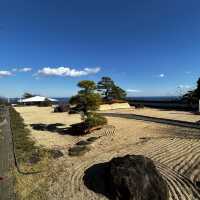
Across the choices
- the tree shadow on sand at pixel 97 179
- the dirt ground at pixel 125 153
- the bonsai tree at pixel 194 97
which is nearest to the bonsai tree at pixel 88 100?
the dirt ground at pixel 125 153

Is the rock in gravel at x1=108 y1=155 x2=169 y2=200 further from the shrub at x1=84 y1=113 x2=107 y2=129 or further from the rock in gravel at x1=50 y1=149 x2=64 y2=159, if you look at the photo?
the shrub at x1=84 y1=113 x2=107 y2=129

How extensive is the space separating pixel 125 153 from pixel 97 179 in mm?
3454

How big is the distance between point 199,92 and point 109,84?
64.5 feet

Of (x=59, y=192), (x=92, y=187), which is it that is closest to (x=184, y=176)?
(x=92, y=187)

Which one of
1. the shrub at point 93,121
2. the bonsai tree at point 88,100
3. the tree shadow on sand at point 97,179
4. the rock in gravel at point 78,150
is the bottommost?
the tree shadow on sand at point 97,179

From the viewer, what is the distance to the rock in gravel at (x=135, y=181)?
6.71 metres

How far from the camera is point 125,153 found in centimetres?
1141

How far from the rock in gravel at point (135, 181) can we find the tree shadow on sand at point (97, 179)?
254 millimetres

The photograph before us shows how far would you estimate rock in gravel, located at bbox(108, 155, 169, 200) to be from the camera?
264 inches

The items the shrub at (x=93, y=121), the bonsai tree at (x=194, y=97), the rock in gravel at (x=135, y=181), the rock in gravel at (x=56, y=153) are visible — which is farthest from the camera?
the bonsai tree at (x=194, y=97)

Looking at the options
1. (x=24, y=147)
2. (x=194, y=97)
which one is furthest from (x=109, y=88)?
(x=24, y=147)

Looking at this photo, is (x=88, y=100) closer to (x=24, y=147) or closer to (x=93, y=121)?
(x=93, y=121)

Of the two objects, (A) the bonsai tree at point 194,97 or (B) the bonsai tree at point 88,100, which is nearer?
(B) the bonsai tree at point 88,100

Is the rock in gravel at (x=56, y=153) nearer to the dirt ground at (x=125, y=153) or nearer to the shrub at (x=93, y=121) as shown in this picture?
the dirt ground at (x=125, y=153)
